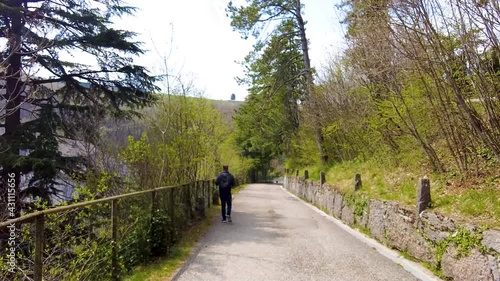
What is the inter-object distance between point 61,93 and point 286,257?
9574 mm

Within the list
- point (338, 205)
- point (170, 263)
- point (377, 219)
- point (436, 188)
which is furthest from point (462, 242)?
point (338, 205)

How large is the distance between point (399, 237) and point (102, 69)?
34.4 ft

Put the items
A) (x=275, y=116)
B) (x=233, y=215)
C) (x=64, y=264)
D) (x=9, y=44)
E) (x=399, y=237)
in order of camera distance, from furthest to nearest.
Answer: (x=275, y=116) → (x=233, y=215) → (x=9, y=44) → (x=399, y=237) → (x=64, y=264)

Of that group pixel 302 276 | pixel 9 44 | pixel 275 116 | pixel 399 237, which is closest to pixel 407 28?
pixel 399 237

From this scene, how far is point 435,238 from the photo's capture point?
608cm

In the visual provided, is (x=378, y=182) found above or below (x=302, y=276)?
above

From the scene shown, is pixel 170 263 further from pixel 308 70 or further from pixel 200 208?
pixel 308 70

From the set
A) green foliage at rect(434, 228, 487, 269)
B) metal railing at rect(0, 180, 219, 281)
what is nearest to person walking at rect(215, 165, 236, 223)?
metal railing at rect(0, 180, 219, 281)

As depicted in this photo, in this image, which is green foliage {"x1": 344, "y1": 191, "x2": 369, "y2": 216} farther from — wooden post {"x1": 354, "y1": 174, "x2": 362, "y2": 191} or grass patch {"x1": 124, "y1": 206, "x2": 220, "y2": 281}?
grass patch {"x1": 124, "y1": 206, "x2": 220, "y2": 281}

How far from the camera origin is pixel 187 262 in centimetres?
677

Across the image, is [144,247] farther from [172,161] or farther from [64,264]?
[172,161]

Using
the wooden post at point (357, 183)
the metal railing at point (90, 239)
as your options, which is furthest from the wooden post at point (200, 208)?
the wooden post at point (357, 183)

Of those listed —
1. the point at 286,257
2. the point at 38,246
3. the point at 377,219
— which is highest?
the point at 38,246

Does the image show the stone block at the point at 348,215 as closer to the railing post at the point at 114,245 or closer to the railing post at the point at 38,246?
the railing post at the point at 114,245
